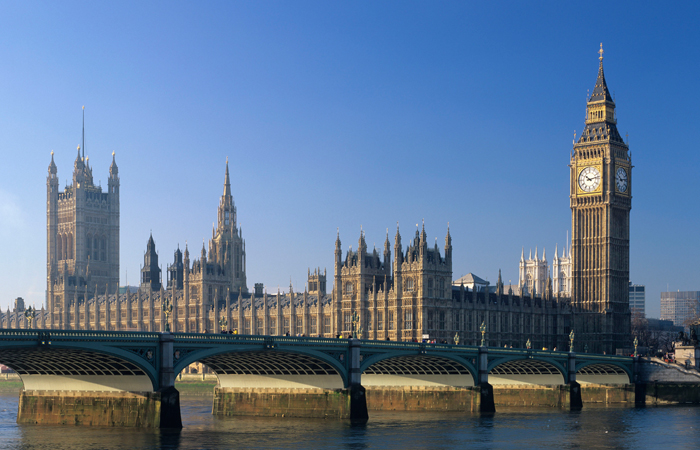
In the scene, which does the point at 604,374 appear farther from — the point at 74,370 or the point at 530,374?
the point at 74,370

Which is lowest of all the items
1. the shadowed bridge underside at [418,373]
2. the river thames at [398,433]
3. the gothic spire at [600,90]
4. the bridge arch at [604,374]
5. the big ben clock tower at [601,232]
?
the river thames at [398,433]

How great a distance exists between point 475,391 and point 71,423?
34.6 metres

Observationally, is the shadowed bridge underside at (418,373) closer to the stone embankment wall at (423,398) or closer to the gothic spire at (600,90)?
the stone embankment wall at (423,398)

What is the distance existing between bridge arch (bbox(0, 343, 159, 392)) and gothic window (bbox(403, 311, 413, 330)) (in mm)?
68568

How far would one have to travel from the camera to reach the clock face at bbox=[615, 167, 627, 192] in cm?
15711

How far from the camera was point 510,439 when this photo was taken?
6888 centimetres

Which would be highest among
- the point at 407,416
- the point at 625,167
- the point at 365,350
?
the point at 625,167

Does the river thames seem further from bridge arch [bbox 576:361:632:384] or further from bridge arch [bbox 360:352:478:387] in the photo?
bridge arch [bbox 576:361:632:384]

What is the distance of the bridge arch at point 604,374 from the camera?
11012 cm

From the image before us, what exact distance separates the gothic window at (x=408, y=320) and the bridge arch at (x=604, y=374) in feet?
98.6

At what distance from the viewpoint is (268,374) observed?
8288 centimetres

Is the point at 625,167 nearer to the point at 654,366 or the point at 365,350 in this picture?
the point at 654,366

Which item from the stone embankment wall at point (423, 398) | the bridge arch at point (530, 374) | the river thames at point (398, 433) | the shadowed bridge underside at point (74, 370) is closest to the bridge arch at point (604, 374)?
the bridge arch at point (530, 374)

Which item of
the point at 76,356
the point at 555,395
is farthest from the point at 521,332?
the point at 76,356
